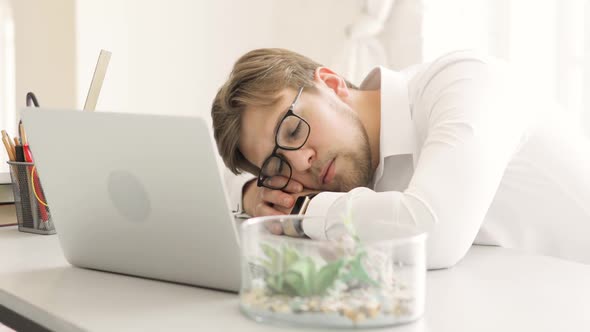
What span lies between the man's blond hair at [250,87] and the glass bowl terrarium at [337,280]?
803 millimetres

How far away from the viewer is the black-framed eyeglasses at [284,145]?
4.43 feet

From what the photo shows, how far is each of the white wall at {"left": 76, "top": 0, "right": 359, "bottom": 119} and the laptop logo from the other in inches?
70.0

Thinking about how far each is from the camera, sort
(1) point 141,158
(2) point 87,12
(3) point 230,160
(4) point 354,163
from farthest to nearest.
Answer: (2) point 87,12 < (3) point 230,160 < (4) point 354,163 < (1) point 141,158

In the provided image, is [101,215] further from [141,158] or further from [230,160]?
[230,160]

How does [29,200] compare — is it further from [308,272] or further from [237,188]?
[308,272]

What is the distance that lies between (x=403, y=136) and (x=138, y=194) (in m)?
0.69

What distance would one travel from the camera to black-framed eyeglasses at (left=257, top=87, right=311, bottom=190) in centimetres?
135

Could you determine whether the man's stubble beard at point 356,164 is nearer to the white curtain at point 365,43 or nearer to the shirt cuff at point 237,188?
the shirt cuff at point 237,188

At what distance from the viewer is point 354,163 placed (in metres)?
1.42

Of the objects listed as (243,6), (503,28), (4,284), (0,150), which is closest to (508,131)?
(4,284)

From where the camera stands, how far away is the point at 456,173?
101cm

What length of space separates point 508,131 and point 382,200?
27cm

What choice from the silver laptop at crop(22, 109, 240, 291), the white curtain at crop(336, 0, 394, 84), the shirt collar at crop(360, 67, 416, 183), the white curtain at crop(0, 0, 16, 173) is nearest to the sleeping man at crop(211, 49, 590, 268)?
the shirt collar at crop(360, 67, 416, 183)

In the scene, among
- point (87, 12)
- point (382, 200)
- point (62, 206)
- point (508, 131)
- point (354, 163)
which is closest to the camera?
point (62, 206)
